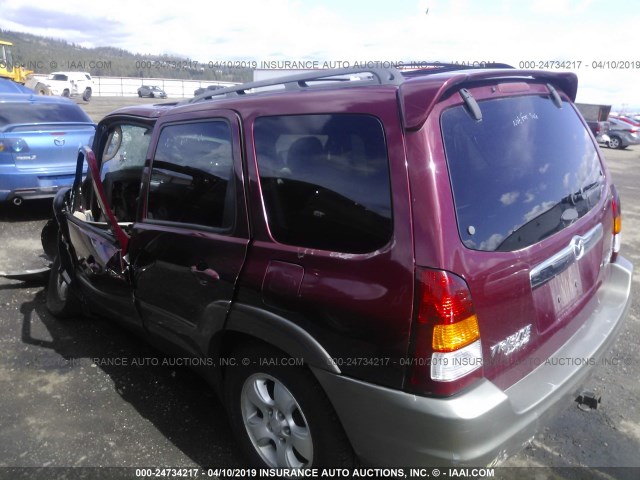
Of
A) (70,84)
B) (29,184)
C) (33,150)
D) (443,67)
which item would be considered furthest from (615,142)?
(70,84)

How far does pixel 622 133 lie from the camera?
23141mm

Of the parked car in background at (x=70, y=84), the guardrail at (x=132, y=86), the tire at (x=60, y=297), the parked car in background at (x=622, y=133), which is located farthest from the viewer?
the guardrail at (x=132, y=86)

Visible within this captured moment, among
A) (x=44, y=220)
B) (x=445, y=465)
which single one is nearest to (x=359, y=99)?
(x=445, y=465)

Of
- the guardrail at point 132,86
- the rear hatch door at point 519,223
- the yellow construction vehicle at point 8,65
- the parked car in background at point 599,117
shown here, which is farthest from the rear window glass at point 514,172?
the guardrail at point 132,86

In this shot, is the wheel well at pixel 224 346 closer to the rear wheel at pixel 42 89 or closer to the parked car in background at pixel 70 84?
the rear wheel at pixel 42 89

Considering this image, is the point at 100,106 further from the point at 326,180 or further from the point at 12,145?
the point at 326,180

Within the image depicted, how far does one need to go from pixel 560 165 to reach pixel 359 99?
1047 millimetres

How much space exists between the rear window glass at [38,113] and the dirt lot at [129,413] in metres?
4.09

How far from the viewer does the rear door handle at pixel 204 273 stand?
2.38 meters

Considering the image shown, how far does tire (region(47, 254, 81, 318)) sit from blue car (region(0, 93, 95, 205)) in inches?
114

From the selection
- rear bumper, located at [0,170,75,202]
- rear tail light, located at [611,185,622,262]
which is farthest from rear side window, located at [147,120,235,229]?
rear bumper, located at [0,170,75,202]

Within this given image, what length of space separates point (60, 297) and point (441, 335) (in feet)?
11.7

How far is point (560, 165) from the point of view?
2.31m

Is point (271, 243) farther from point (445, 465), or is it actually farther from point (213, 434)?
point (213, 434)
